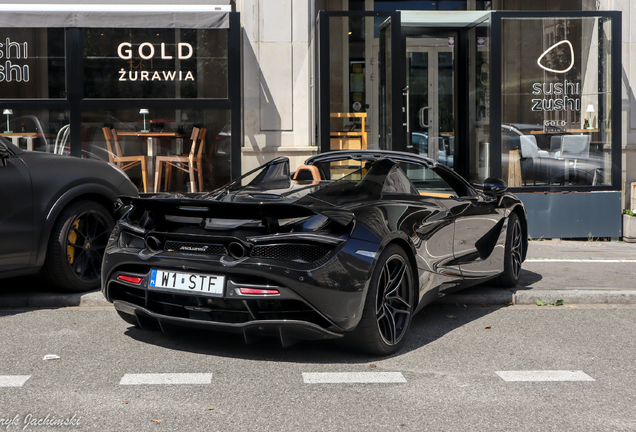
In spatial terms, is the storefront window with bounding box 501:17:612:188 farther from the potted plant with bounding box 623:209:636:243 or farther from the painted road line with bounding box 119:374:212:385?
the painted road line with bounding box 119:374:212:385

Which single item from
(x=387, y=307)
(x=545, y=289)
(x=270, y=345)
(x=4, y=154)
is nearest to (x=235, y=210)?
(x=270, y=345)

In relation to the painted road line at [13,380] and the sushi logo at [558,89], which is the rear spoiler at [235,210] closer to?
the painted road line at [13,380]

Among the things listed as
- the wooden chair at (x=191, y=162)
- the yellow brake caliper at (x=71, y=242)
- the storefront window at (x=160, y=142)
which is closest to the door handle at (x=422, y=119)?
the storefront window at (x=160, y=142)

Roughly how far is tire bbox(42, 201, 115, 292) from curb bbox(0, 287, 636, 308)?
141 millimetres

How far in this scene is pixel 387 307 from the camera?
4.69 metres

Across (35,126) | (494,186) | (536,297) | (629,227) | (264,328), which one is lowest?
(536,297)

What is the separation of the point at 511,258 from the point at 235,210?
10.2 ft

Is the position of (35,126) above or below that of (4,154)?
above

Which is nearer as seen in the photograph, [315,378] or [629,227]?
[315,378]

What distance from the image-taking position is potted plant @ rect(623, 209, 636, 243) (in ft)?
35.1

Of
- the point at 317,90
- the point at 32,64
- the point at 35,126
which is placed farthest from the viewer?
the point at 317,90

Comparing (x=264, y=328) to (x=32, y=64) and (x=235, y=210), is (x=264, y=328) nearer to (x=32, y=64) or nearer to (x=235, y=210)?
(x=235, y=210)

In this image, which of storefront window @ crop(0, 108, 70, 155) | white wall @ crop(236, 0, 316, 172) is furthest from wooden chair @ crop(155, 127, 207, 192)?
storefront window @ crop(0, 108, 70, 155)

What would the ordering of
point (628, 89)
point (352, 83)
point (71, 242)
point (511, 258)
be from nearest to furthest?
point (71, 242) < point (511, 258) < point (352, 83) < point (628, 89)
